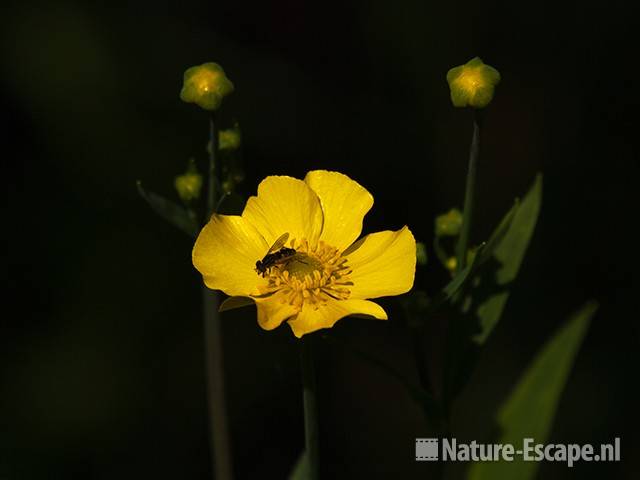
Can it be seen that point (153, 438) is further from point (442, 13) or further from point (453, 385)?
point (442, 13)

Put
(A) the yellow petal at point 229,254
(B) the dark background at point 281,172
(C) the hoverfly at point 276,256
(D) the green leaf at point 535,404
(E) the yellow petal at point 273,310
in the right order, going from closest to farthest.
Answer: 1. (E) the yellow petal at point 273,310
2. (A) the yellow petal at point 229,254
3. (D) the green leaf at point 535,404
4. (C) the hoverfly at point 276,256
5. (B) the dark background at point 281,172

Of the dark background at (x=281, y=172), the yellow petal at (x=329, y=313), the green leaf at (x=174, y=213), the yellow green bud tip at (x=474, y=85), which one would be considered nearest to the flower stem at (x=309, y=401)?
the yellow petal at (x=329, y=313)

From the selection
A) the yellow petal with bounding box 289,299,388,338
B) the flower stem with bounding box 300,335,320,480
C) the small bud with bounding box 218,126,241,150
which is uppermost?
the small bud with bounding box 218,126,241,150

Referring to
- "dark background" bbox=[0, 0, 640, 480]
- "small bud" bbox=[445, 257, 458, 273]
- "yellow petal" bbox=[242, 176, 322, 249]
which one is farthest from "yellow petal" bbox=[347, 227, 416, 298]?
"dark background" bbox=[0, 0, 640, 480]

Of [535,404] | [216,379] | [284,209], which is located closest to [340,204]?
[284,209]

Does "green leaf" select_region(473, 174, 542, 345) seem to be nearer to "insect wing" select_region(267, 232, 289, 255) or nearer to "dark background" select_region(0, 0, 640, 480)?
"insect wing" select_region(267, 232, 289, 255)

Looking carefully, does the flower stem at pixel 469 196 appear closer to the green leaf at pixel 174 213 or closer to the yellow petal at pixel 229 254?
the yellow petal at pixel 229 254

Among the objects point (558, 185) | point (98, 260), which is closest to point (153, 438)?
point (98, 260)
